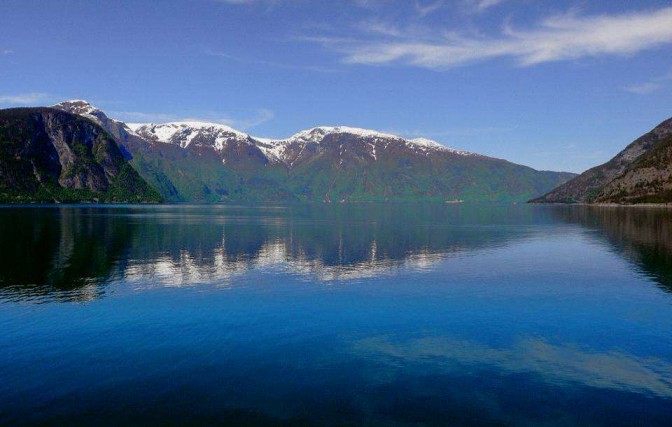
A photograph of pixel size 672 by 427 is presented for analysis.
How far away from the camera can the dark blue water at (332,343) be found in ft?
98.0

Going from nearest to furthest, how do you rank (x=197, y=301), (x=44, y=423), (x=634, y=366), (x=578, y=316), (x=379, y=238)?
(x=44, y=423), (x=634, y=366), (x=578, y=316), (x=197, y=301), (x=379, y=238)

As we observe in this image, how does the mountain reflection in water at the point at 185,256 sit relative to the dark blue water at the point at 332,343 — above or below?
above

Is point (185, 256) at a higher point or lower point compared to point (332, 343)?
higher

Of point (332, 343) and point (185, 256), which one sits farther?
point (185, 256)

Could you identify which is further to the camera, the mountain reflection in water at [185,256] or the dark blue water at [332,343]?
the mountain reflection in water at [185,256]

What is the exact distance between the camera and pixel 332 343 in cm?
4278

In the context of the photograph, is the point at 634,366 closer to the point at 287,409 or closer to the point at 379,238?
the point at 287,409

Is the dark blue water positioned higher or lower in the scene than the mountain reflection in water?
lower

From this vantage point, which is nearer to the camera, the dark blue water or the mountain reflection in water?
the dark blue water

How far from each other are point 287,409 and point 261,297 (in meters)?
31.8

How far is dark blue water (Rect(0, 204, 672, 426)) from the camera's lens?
29875 mm

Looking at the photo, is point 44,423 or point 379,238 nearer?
point 44,423

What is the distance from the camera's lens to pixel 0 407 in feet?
95.6

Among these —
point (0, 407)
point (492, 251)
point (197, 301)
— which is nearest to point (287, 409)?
point (0, 407)
